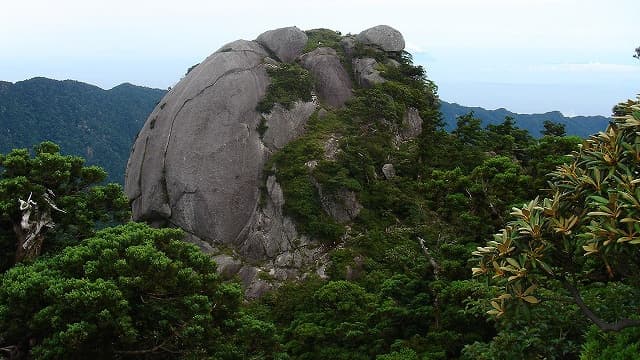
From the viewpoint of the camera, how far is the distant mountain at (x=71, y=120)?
8151 centimetres

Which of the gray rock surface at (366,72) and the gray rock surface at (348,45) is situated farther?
the gray rock surface at (348,45)

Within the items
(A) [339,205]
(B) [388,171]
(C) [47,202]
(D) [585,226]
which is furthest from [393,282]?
(B) [388,171]

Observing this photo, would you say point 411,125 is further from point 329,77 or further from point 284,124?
point 284,124

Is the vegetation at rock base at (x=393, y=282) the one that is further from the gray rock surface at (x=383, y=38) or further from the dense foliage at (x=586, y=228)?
the gray rock surface at (x=383, y=38)

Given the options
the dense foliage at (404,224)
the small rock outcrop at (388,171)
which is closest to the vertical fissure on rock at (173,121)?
the dense foliage at (404,224)

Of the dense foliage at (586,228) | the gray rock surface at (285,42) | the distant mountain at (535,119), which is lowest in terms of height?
the dense foliage at (586,228)

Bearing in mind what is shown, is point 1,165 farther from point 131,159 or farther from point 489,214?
point 131,159

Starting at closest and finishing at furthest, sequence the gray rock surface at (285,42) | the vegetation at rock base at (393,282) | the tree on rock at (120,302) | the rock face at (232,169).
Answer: the vegetation at rock base at (393,282), the tree on rock at (120,302), the rock face at (232,169), the gray rock surface at (285,42)

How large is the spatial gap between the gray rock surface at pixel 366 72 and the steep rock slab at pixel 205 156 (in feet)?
21.3

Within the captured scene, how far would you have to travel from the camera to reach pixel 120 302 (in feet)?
30.3

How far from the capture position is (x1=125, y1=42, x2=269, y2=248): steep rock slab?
80.2 ft

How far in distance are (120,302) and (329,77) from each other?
927 inches

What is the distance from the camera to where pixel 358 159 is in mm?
25109

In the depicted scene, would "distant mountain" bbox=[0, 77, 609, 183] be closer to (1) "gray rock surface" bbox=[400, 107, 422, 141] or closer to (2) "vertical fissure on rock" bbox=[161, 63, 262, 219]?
(1) "gray rock surface" bbox=[400, 107, 422, 141]
